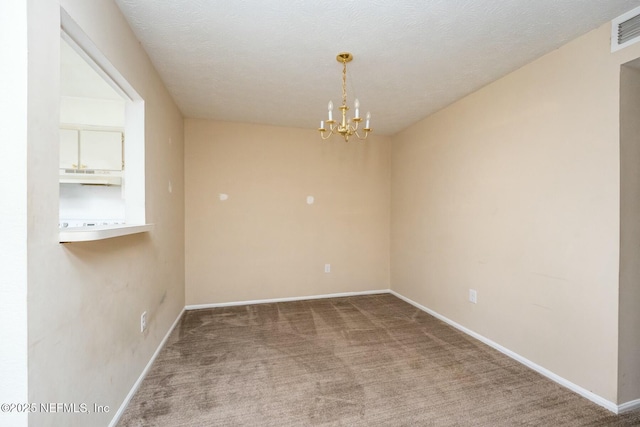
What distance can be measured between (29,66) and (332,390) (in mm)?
2183

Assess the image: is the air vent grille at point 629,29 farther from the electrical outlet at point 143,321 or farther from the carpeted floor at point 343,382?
the electrical outlet at point 143,321

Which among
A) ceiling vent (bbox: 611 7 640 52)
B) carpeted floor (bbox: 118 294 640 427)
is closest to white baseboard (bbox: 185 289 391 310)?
carpeted floor (bbox: 118 294 640 427)

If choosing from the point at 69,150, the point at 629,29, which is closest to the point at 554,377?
the point at 629,29

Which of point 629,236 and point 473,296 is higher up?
point 629,236

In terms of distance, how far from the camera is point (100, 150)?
294 centimetres

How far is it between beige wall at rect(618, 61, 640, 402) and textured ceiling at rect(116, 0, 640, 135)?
51 cm

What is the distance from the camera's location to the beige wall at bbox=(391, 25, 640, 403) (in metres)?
1.69

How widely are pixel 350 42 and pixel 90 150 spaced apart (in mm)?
2923

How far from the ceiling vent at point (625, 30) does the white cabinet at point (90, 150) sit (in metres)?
4.20

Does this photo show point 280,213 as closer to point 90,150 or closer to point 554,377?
point 90,150

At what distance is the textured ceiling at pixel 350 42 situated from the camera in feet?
5.13

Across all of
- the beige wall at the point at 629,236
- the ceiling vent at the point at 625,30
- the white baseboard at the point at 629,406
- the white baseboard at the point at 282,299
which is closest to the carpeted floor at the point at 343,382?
the white baseboard at the point at 629,406

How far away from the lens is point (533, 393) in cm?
180
